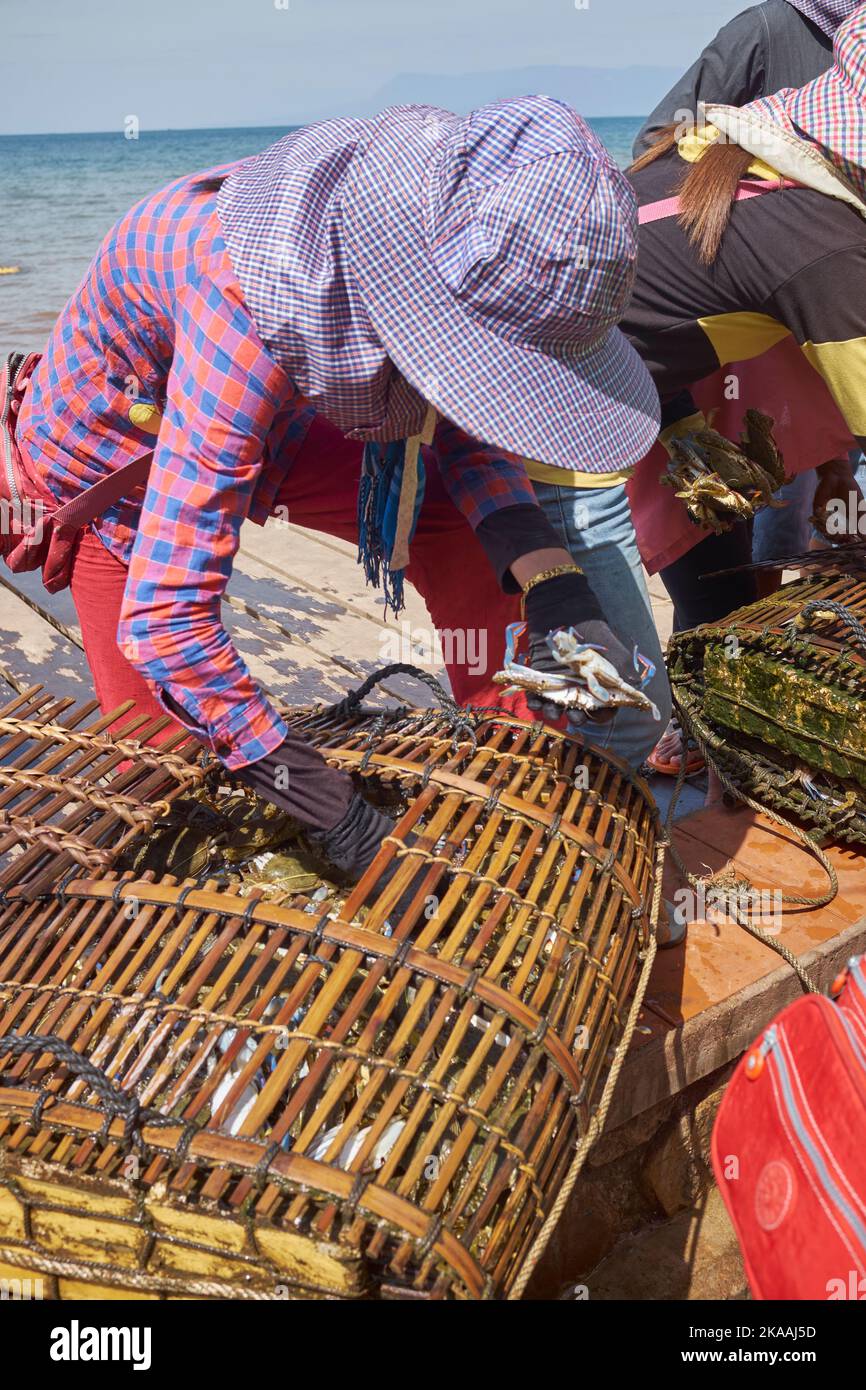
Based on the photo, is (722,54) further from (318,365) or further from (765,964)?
(765,964)

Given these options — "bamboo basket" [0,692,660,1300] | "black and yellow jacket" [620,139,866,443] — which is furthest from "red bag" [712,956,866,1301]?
"black and yellow jacket" [620,139,866,443]

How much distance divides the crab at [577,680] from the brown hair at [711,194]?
80cm

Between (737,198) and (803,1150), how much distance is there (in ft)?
4.99

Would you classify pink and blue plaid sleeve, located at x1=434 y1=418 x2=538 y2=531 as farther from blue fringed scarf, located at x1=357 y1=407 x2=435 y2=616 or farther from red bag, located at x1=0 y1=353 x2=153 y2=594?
red bag, located at x1=0 y1=353 x2=153 y2=594

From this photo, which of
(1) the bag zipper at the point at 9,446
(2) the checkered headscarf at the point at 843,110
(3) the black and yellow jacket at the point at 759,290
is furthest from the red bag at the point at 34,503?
(2) the checkered headscarf at the point at 843,110

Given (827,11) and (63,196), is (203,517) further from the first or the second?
(63,196)

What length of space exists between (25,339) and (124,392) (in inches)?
390

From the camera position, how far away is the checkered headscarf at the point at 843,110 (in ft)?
6.02

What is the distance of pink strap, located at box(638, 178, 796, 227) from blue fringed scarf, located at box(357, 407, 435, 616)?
650mm

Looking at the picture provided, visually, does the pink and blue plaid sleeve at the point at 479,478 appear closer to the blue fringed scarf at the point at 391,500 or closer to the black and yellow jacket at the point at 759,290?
the blue fringed scarf at the point at 391,500

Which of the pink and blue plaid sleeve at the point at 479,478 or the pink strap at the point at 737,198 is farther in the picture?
the pink strap at the point at 737,198

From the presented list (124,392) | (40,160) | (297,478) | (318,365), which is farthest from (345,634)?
(40,160)

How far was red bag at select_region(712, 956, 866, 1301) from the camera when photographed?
1.09m

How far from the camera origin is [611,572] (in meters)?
1.89
